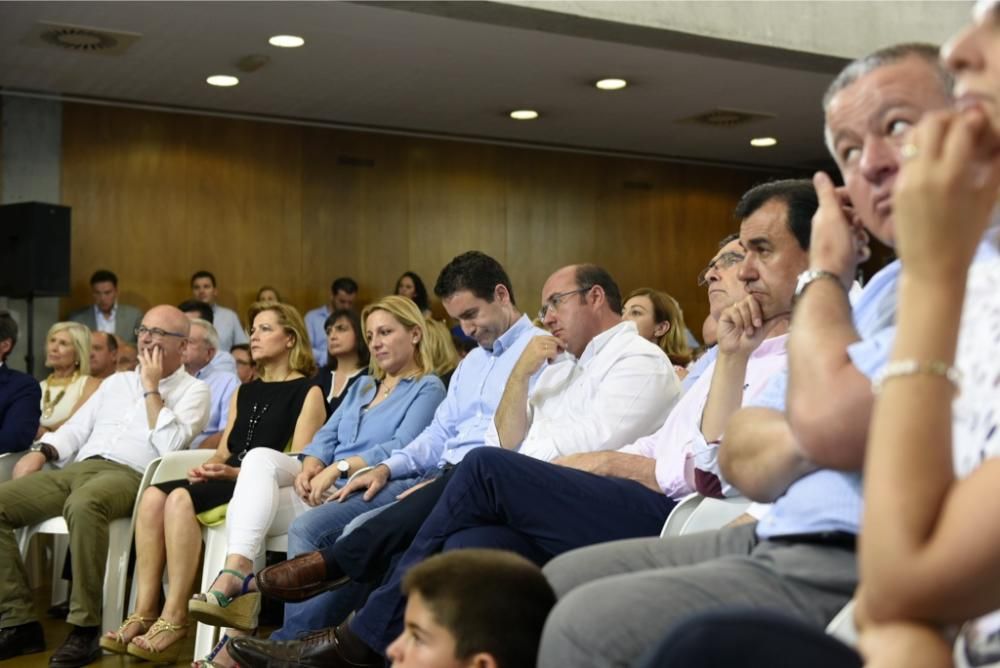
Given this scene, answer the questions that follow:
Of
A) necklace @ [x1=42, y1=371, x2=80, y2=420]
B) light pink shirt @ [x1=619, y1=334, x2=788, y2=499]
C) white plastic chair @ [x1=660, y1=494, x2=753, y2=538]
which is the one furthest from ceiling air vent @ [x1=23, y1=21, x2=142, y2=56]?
white plastic chair @ [x1=660, y1=494, x2=753, y2=538]

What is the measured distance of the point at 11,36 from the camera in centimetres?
722

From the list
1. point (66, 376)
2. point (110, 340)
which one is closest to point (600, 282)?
point (66, 376)

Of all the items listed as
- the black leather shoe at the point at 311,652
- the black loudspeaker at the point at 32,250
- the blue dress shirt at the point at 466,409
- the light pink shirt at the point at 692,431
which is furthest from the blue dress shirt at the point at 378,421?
the black loudspeaker at the point at 32,250

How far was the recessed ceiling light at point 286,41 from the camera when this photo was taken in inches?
284

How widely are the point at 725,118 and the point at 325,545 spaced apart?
23.5ft

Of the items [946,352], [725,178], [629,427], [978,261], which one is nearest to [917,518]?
[946,352]

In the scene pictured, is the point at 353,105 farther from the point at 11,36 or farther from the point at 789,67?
the point at 789,67

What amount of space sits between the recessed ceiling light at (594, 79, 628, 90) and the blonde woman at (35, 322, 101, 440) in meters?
4.35

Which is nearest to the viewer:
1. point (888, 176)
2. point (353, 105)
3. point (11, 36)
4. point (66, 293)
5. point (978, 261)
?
point (978, 261)

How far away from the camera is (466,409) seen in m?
3.86

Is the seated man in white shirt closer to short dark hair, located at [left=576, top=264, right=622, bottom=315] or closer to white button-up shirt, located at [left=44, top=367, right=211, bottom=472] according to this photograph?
short dark hair, located at [left=576, top=264, right=622, bottom=315]

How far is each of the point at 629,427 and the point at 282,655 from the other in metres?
1.07

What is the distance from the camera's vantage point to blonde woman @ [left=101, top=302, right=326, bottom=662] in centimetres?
387

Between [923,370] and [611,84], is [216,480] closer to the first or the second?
[923,370]
